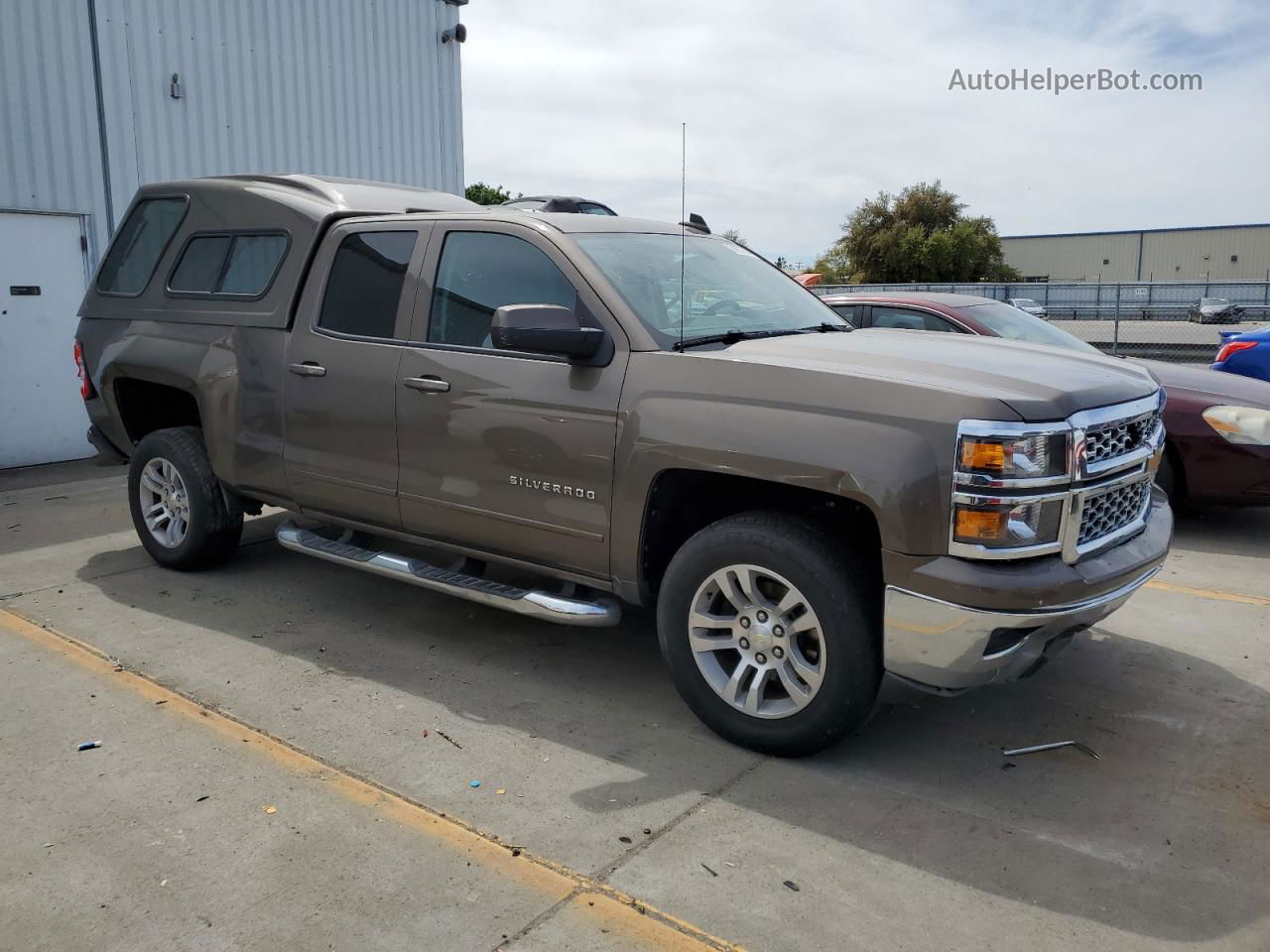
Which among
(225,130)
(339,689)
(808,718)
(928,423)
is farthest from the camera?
(225,130)

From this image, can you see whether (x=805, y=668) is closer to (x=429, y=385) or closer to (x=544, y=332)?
(x=544, y=332)

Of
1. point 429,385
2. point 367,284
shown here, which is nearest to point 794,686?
point 429,385

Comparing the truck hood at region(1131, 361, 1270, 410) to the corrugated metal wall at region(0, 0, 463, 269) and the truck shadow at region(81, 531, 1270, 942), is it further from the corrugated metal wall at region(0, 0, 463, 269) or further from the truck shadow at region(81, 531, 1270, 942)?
the corrugated metal wall at region(0, 0, 463, 269)

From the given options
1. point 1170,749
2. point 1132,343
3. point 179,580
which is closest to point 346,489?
point 179,580

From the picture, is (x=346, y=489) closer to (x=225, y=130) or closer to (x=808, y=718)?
(x=808, y=718)

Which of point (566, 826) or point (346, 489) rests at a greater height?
point (346, 489)

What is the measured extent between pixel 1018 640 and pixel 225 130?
34.2 feet

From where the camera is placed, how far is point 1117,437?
3588 mm

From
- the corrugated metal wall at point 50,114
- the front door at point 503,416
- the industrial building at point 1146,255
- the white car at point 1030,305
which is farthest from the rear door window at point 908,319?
the industrial building at point 1146,255

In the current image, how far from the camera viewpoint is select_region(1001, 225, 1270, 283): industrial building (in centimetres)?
6081

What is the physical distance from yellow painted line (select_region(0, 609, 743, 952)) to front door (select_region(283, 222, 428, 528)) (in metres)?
1.14

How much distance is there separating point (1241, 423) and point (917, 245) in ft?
170

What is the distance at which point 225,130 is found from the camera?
11055mm

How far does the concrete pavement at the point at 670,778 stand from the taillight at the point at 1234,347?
410 cm
